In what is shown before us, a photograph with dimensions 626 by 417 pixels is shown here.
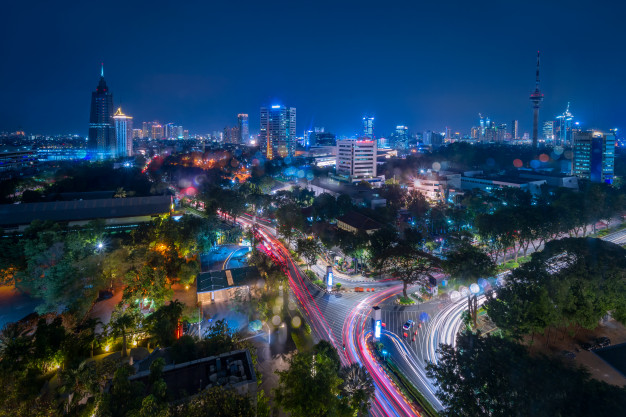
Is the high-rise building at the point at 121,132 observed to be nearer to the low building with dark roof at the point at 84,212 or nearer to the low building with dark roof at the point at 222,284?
the low building with dark roof at the point at 84,212

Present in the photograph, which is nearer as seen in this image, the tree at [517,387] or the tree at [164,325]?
the tree at [517,387]

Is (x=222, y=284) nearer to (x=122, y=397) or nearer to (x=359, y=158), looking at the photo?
(x=122, y=397)

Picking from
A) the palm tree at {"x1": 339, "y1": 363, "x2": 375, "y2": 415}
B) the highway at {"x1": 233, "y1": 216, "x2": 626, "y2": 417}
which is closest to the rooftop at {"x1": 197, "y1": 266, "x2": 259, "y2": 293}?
the highway at {"x1": 233, "y1": 216, "x2": 626, "y2": 417}

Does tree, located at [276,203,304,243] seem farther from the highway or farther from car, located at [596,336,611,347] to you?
car, located at [596,336,611,347]

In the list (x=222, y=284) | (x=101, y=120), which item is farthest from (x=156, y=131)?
(x=222, y=284)

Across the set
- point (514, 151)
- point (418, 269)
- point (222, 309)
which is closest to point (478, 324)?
point (418, 269)

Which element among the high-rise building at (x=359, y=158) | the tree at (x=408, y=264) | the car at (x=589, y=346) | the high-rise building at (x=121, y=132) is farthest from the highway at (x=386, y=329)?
the high-rise building at (x=121, y=132)
